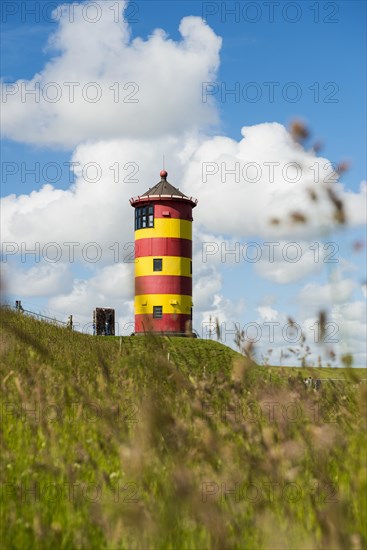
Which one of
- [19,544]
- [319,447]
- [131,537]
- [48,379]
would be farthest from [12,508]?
[48,379]

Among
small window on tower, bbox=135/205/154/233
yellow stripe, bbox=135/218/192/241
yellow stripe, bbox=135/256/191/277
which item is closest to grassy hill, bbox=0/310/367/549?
yellow stripe, bbox=135/256/191/277

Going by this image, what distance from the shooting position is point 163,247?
30328 millimetres

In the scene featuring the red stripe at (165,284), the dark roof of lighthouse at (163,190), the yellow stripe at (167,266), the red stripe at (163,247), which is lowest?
the red stripe at (165,284)

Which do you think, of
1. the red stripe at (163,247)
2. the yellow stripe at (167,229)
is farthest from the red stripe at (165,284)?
the yellow stripe at (167,229)

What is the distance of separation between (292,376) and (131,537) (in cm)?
190

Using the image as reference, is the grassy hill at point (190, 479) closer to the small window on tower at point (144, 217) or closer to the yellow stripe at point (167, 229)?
the yellow stripe at point (167, 229)

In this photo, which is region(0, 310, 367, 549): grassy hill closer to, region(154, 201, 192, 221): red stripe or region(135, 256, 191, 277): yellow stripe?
region(135, 256, 191, 277): yellow stripe

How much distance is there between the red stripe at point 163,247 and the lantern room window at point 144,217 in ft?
2.80

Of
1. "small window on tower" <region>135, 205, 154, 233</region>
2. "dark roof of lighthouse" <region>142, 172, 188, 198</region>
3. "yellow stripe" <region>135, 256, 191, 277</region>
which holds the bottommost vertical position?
"yellow stripe" <region>135, 256, 191, 277</region>

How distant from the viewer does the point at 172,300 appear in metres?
29.8

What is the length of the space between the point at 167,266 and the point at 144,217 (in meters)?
3.16

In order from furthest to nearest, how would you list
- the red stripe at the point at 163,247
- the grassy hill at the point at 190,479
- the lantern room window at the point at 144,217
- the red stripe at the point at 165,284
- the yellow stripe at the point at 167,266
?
the lantern room window at the point at 144,217 < the red stripe at the point at 163,247 < the yellow stripe at the point at 167,266 < the red stripe at the point at 165,284 < the grassy hill at the point at 190,479

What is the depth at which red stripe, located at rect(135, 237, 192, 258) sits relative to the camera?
30.2m

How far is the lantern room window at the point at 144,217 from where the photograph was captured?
31047mm
